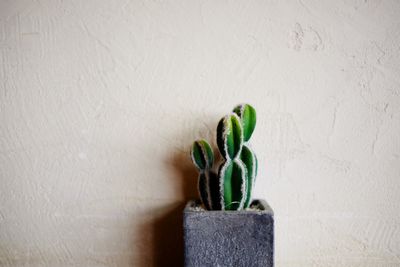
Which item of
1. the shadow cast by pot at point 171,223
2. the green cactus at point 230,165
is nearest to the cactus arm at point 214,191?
the green cactus at point 230,165

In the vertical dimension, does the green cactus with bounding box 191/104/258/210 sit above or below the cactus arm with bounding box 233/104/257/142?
below

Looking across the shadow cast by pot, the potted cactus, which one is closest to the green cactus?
the potted cactus

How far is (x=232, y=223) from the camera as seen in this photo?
1.95 feet

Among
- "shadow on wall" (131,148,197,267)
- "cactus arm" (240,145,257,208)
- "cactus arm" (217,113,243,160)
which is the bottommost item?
"shadow on wall" (131,148,197,267)

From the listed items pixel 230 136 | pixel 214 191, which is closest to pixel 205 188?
pixel 214 191

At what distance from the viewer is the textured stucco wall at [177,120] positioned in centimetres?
75

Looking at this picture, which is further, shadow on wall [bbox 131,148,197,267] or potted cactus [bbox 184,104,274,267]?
shadow on wall [bbox 131,148,197,267]

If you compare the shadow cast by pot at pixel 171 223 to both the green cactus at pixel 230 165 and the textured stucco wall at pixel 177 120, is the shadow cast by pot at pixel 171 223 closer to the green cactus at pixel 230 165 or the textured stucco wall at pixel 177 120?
the textured stucco wall at pixel 177 120

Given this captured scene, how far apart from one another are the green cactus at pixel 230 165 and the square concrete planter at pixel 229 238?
4 cm

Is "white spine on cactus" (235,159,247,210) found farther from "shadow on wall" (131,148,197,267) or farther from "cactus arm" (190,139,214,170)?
"shadow on wall" (131,148,197,267)

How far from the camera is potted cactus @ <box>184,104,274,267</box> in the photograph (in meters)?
0.59

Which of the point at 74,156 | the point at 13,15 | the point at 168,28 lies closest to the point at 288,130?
the point at 168,28

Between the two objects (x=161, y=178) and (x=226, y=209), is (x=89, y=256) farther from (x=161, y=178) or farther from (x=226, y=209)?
(x=226, y=209)

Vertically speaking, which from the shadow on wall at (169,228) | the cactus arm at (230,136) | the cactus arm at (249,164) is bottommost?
the shadow on wall at (169,228)
